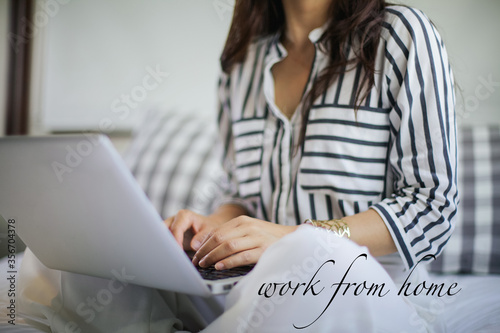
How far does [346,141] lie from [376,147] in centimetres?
6

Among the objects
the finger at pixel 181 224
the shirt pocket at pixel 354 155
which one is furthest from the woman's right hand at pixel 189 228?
the shirt pocket at pixel 354 155

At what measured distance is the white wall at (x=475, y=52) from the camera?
1232 millimetres

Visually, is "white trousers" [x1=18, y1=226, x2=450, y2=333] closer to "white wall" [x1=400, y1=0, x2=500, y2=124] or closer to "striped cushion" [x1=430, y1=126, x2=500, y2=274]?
"striped cushion" [x1=430, y1=126, x2=500, y2=274]

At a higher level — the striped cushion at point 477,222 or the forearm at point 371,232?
the forearm at point 371,232

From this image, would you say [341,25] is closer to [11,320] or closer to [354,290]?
[354,290]

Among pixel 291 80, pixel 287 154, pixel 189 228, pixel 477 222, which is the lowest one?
pixel 477 222

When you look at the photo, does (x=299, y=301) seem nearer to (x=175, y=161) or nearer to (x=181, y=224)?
(x=181, y=224)

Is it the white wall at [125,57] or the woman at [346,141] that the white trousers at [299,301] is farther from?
the white wall at [125,57]

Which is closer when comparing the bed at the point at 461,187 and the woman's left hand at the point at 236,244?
the woman's left hand at the point at 236,244

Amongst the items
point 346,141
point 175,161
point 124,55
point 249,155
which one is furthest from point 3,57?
point 346,141

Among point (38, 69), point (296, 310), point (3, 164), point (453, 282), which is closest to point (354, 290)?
point (296, 310)

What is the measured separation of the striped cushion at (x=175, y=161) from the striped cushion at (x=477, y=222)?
65 centimetres

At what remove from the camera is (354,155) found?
0.80 m

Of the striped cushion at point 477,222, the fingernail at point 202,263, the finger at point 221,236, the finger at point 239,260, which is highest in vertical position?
the finger at point 221,236
